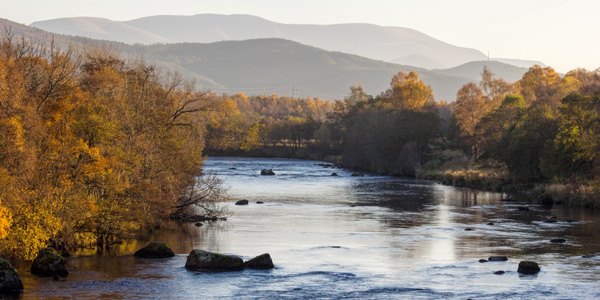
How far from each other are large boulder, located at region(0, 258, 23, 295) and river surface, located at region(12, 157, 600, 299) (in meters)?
0.63

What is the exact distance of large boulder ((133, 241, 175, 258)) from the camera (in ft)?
152

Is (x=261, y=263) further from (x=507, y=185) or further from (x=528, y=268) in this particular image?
(x=507, y=185)

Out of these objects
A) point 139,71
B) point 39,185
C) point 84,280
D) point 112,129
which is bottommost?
point 84,280

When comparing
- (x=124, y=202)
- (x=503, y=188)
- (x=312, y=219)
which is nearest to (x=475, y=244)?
(x=312, y=219)

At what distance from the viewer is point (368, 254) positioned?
4903cm

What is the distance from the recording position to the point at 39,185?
4369 cm

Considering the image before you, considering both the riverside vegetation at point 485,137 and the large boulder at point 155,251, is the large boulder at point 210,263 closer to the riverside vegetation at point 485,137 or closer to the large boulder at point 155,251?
the large boulder at point 155,251

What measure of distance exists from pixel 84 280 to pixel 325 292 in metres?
11.7

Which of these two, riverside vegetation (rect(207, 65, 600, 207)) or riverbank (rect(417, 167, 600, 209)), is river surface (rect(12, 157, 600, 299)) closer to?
riverbank (rect(417, 167, 600, 209))

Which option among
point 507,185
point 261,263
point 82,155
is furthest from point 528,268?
point 507,185

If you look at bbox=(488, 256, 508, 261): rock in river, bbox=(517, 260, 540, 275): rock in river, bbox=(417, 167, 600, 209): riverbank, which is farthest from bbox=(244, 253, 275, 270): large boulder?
bbox=(417, 167, 600, 209): riverbank

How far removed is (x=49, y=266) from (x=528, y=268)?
24.3 meters

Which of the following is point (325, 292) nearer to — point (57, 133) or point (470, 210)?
point (57, 133)

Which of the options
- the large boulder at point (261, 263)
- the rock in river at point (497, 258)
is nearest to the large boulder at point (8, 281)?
the large boulder at point (261, 263)
